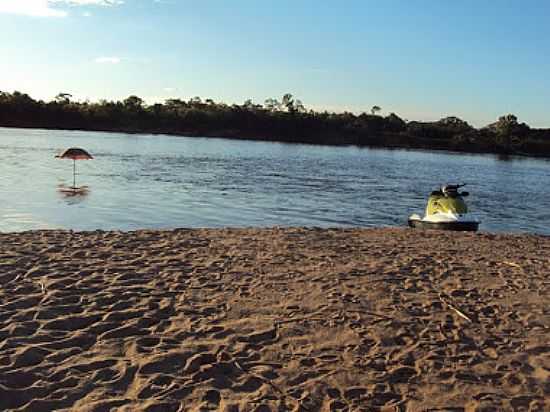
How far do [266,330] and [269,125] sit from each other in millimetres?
116364

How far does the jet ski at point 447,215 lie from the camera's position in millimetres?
14883

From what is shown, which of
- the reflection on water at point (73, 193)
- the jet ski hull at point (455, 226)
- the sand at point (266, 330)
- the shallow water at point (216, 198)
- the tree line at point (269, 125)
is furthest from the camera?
the tree line at point (269, 125)

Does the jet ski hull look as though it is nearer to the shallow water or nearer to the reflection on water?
the shallow water

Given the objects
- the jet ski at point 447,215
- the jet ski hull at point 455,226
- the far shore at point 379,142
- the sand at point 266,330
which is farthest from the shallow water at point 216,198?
the far shore at point 379,142

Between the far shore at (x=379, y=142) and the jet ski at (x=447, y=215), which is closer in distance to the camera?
the jet ski at (x=447, y=215)

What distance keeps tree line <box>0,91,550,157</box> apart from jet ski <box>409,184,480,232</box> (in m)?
96.2

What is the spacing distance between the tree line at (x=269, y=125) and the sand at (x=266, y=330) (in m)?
104

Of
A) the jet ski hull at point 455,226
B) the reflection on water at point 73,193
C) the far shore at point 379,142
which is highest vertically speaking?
the far shore at point 379,142

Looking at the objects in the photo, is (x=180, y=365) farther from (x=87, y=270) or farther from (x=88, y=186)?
(x=88, y=186)

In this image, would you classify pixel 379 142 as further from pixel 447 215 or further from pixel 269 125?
pixel 447 215

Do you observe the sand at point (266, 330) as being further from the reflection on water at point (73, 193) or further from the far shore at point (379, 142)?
the far shore at point (379, 142)

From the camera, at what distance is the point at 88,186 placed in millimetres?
23578

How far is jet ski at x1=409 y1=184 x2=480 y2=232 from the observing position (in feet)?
48.8

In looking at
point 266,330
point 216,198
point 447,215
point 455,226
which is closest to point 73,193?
point 216,198
